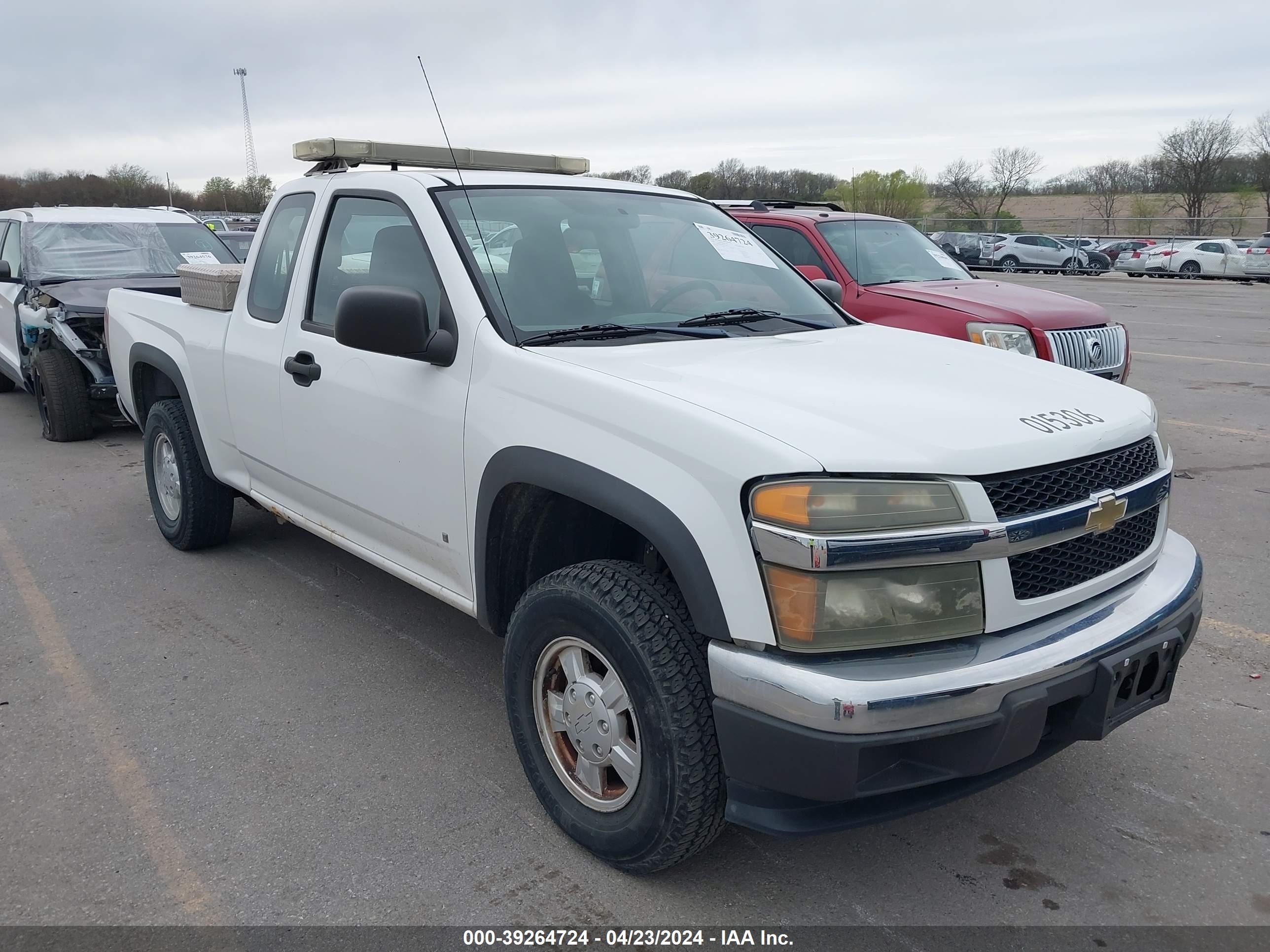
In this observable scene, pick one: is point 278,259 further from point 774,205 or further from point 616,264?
point 774,205

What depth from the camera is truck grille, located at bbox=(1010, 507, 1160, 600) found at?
2445 mm

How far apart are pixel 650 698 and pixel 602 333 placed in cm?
123

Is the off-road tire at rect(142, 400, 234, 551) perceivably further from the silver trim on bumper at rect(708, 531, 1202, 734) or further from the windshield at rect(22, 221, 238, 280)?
the windshield at rect(22, 221, 238, 280)

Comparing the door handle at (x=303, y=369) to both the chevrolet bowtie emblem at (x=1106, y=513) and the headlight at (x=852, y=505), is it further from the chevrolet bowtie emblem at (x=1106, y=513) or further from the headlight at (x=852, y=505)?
the chevrolet bowtie emblem at (x=1106, y=513)

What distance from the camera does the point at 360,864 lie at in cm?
283

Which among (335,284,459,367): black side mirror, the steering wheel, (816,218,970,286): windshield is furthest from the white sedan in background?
(335,284,459,367): black side mirror

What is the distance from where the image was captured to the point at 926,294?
7.55m

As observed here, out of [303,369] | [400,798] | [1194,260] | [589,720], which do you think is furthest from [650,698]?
[1194,260]

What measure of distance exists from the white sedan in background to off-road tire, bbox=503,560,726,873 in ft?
109

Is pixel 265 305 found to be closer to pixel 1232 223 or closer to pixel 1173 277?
pixel 1173 277

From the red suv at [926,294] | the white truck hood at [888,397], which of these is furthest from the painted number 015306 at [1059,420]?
the red suv at [926,294]

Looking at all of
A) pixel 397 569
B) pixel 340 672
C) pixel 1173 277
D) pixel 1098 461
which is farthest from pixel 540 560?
pixel 1173 277

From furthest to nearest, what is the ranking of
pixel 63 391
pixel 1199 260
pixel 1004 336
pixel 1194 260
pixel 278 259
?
1. pixel 1194 260
2. pixel 1199 260
3. pixel 63 391
4. pixel 1004 336
5. pixel 278 259

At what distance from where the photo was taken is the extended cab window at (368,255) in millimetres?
3496
